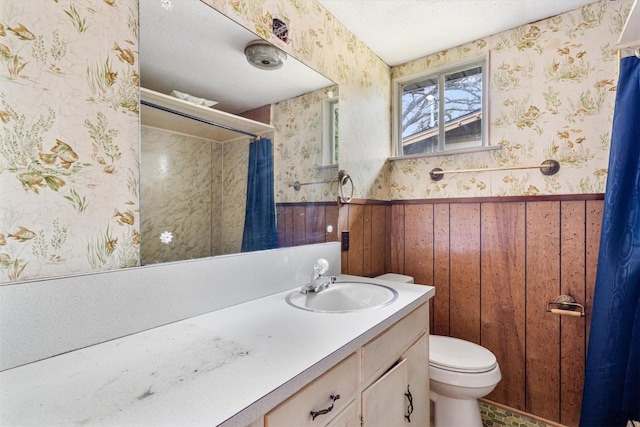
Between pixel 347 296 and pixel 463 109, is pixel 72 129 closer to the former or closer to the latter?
pixel 347 296

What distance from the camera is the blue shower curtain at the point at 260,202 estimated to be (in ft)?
4.10

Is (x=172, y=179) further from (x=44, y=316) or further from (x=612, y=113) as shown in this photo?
(x=612, y=113)

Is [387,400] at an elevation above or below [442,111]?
below

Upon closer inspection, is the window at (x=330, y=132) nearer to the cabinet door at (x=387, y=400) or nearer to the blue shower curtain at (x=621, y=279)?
the cabinet door at (x=387, y=400)

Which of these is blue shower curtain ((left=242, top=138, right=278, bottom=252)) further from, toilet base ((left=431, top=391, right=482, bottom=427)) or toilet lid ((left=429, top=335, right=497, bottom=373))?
toilet base ((left=431, top=391, right=482, bottom=427))

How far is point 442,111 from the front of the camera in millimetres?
2148

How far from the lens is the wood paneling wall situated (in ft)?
5.34

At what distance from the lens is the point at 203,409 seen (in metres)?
0.53

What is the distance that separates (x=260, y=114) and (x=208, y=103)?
0.85 ft

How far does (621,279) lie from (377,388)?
52.8 inches

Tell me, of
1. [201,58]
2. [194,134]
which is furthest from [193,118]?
[201,58]

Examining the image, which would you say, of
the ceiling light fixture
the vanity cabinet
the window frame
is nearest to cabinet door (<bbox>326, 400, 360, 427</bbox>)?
the vanity cabinet

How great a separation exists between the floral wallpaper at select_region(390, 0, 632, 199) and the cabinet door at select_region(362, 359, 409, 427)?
1321 mm

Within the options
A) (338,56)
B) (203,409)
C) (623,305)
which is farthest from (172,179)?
(623,305)
